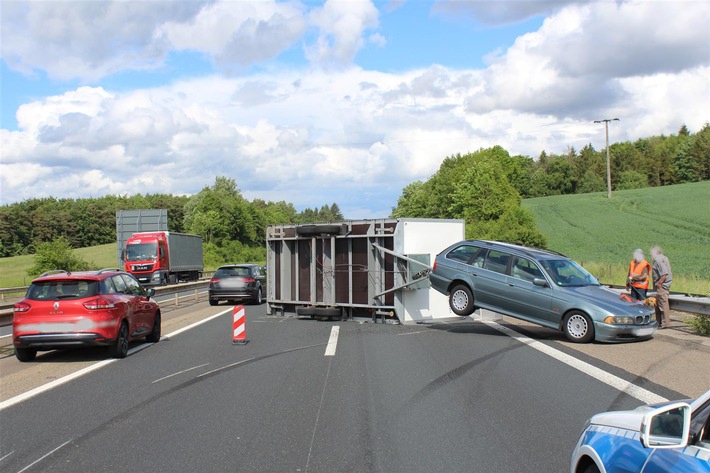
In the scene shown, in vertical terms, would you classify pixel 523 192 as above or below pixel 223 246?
above

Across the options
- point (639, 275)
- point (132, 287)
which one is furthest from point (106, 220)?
point (639, 275)

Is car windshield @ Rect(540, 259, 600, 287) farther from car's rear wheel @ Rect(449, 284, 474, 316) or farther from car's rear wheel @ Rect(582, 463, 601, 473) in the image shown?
car's rear wheel @ Rect(582, 463, 601, 473)

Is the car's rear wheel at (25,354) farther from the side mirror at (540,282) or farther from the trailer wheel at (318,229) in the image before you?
the side mirror at (540,282)

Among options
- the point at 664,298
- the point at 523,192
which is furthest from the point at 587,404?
the point at 523,192

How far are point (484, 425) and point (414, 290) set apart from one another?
956 centimetres

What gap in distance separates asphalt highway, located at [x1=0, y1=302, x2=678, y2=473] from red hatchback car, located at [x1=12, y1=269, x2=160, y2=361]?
56cm

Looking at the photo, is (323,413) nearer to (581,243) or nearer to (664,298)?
(664,298)

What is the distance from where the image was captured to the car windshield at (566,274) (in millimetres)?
13281

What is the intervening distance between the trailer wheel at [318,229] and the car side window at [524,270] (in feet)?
16.0

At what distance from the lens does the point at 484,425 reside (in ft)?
21.2

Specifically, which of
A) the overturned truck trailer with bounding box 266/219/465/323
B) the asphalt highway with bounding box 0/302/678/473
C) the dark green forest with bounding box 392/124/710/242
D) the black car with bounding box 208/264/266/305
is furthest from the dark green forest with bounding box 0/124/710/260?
the asphalt highway with bounding box 0/302/678/473

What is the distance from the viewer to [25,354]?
1115cm

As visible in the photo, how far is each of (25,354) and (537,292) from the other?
9516mm

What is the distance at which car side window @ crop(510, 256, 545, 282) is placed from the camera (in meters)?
13.5
